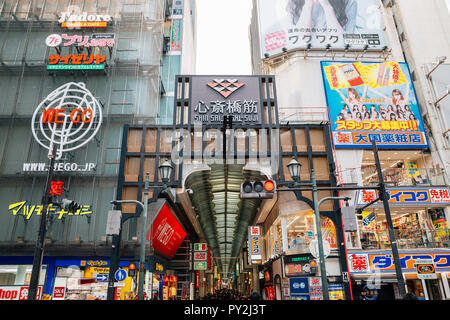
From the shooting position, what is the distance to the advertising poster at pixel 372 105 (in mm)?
22500

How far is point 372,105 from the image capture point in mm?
23516

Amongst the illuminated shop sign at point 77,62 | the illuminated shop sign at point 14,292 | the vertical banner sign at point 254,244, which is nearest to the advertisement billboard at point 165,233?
the vertical banner sign at point 254,244

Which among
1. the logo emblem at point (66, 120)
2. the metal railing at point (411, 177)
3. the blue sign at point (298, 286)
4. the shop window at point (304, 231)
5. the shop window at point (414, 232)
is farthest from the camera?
the metal railing at point (411, 177)

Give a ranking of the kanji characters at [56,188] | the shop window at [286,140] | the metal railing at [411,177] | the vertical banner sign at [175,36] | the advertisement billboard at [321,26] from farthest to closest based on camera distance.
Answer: the vertical banner sign at [175,36] → the advertisement billboard at [321,26] → the metal railing at [411,177] → the kanji characters at [56,188] → the shop window at [286,140]

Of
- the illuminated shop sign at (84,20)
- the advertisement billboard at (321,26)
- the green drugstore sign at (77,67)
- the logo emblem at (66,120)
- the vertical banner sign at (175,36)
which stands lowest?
the logo emblem at (66,120)

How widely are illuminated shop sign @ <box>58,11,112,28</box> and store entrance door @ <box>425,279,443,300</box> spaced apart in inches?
1228

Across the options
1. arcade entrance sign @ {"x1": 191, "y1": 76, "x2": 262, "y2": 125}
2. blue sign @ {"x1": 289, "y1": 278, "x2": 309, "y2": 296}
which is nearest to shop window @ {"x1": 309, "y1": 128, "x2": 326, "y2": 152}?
arcade entrance sign @ {"x1": 191, "y1": 76, "x2": 262, "y2": 125}

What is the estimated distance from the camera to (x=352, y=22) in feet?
96.7

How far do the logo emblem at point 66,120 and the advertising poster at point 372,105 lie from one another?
59.8ft

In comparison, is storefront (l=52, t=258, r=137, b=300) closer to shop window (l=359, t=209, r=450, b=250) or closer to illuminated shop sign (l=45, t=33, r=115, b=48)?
shop window (l=359, t=209, r=450, b=250)

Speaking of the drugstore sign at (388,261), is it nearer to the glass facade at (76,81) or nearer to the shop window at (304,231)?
the shop window at (304,231)

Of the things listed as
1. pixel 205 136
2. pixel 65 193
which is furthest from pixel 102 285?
pixel 205 136

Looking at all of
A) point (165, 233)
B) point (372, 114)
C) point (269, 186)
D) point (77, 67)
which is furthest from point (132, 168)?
point (372, 114)

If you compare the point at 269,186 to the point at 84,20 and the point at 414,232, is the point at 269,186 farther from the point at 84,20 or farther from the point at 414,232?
the point at 84,20
